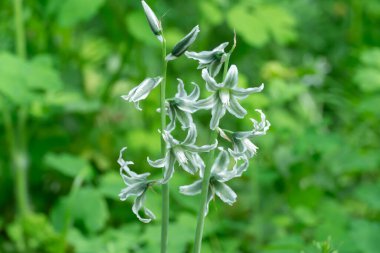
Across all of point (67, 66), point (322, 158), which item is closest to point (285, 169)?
point (322, 158)

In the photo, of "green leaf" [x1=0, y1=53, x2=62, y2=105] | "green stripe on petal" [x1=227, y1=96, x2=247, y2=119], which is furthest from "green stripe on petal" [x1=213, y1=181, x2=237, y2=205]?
"green leaf" [x1=0, y1=53, x2=62, y2=105]

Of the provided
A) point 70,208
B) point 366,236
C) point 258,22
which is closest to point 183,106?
point 70,208

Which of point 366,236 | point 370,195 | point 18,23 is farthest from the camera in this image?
point 18,23

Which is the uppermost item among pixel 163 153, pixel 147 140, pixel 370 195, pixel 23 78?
pixel 163 153

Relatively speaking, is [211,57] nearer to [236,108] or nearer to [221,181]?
[236,108]

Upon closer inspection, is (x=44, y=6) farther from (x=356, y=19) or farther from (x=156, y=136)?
(x=356, y=19)

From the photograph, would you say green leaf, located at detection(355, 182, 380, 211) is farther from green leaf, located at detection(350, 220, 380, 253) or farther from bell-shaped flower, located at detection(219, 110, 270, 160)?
bell-shaped flower, located at detection(219, 110, 270, 160)

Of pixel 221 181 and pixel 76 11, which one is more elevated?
pixel 221 181
